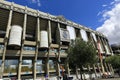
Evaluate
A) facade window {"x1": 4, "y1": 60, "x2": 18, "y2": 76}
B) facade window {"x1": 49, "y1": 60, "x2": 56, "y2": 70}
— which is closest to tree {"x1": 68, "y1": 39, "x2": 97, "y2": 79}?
facade window {"x1": 49, "y1": 60, "x2": 56, "y2": 70}

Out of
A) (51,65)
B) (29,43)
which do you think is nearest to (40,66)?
(51,65)

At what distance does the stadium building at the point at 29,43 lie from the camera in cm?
4220

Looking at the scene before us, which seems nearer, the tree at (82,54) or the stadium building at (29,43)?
the tree at (82,54)

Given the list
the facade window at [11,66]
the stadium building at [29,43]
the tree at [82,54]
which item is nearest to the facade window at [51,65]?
the stadium building at [29,43]

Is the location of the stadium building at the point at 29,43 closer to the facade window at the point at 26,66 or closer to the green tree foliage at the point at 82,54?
the facade window at the point at 26,66

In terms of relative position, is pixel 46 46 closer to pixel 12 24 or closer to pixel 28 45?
pixel 28 45

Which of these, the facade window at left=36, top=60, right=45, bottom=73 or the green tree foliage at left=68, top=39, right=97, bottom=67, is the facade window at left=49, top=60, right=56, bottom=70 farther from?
the green tree foliage at left=68, top=39, right=97, bottom=67

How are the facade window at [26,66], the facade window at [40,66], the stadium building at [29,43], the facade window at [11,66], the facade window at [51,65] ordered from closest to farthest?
the facade window at [11,66] < the stadium building at [29,43] < the facade window at [26,66] < the facade window at [40,66] < the facade window at [51,65]

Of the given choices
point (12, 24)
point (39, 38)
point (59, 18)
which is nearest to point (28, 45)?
point (39, 38)

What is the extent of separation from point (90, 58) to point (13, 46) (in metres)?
22.3

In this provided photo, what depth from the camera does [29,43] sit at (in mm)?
47875

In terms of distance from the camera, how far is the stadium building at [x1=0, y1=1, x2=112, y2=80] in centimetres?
4220

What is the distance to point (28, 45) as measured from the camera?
4803 centimetres

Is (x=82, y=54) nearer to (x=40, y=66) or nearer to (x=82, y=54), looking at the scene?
(x=82, y=54)
